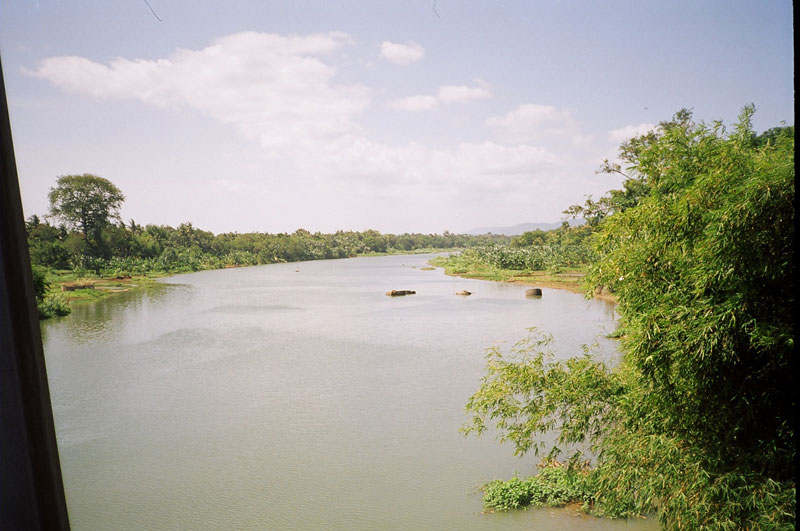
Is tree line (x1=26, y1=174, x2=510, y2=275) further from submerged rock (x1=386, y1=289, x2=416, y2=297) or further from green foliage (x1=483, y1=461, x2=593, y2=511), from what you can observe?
green foliage (x1=483, y1=461, x2=593, y2=511)

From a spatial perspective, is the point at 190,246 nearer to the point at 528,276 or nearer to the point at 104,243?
the point at 104,243

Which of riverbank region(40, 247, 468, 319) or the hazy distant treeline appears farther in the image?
riverbank region(40, 247, 468, 319)

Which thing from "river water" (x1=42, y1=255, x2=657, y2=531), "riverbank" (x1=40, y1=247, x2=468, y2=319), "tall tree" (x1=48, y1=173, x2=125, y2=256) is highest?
"tall tree" (x1=48, y1=173, x2=125, y2=256)

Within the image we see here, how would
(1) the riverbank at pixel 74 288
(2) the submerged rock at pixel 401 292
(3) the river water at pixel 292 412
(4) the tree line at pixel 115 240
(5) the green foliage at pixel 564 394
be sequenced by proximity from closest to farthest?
(5) the green foliage at pixel 564 394, (3) the river water at pixel 292 412, (4) the tree line at pixel 115 240, (1) the riverbank at pixel 74 288, (2) the submerged rock at pixel 401 292

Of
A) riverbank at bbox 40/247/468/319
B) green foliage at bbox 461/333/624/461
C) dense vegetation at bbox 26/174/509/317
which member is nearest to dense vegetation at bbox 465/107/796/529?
green foliage at bbox 461/333/624/461

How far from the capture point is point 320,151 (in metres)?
5.41

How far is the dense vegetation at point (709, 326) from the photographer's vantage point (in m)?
1.39

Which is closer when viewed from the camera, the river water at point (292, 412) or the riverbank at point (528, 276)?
the river water at point (292, 412)

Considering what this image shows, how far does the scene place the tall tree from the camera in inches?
305

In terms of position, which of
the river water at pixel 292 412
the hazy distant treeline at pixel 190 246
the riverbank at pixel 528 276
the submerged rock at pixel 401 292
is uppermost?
the hazy distant treeline at pixel 190 246

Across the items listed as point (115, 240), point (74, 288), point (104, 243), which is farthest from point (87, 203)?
point (74, 288)

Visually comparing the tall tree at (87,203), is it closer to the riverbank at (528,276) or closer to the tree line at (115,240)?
the tree line at (115,240)

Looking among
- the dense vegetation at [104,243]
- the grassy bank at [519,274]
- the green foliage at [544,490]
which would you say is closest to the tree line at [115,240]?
the dense vegetation at [104,243]

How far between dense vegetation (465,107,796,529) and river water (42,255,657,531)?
1.01 meters
